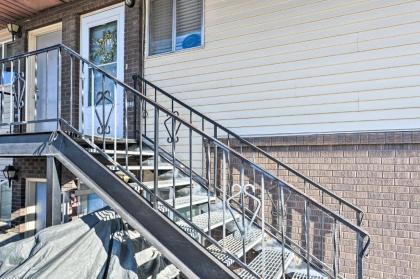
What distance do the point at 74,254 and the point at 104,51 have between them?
143 inches

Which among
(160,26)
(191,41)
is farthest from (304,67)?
(160,26)

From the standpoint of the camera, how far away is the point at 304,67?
3875 mm

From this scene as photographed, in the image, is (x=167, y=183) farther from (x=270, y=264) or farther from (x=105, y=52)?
(x=105, y=52)

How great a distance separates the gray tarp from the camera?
258cm

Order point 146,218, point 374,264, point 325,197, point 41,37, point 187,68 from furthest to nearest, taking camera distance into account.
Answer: point 41,37 → point 187,68 → point 325,197 → point 374,264 → point 146,218

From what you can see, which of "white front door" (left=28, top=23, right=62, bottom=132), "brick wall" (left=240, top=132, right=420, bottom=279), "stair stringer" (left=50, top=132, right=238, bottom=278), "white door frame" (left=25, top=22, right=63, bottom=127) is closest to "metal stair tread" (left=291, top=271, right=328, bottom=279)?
"brick wall" (left=240, top=132, right=420, bottom=279)

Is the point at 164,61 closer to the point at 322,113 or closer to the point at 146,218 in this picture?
the point at 322,113

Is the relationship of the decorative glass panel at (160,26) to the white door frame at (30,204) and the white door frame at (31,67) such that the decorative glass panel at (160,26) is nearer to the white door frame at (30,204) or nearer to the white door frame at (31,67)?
the white door frame at (31,67)

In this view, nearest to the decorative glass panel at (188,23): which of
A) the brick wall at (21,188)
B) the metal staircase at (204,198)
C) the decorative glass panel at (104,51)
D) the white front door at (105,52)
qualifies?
the metal staircase at (204,198)

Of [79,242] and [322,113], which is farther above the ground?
[322,113]

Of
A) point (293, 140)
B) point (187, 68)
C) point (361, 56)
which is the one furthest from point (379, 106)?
point (187, 68)

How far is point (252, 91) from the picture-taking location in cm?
417

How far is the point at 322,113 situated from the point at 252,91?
868 millimetres

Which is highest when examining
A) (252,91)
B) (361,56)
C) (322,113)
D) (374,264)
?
(361,56)
